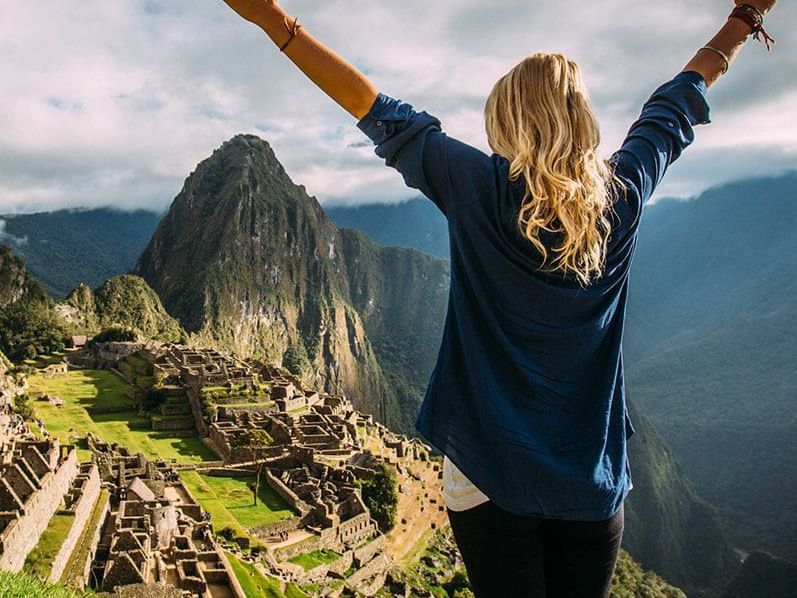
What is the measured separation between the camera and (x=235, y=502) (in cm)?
2694

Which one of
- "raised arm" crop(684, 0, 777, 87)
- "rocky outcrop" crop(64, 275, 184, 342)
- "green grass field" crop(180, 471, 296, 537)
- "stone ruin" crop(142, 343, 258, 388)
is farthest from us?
"rocky outcrop" crop(64, 275, 184, 342)

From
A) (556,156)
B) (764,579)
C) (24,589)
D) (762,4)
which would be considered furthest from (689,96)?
(764,579)

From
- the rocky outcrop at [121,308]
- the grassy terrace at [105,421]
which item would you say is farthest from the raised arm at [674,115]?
the rocky outcrop at [121,308]

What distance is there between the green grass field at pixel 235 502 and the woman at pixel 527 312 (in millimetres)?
22127

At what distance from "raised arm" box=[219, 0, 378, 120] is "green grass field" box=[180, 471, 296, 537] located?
22451mm

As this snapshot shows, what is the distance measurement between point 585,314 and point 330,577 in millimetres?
23660

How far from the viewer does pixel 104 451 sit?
90.0ft

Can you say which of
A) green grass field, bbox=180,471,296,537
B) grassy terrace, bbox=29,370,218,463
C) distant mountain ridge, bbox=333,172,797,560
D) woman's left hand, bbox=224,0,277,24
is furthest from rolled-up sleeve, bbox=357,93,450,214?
distant mountain ridge, bbox=333,172,797,560

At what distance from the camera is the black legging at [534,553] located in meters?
2.26

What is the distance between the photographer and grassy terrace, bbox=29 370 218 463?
32.0 m

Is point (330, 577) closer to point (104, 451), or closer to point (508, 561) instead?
point (104, 451)

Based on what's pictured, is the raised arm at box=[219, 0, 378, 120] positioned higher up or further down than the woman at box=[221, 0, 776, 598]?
higher up

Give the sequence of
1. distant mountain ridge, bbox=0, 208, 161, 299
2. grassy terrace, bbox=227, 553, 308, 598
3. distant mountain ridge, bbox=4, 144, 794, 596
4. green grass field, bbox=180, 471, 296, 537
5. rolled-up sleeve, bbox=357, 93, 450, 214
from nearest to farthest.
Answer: rolled-up sleeve, bbox=357, 93, 450, 214
grassy terrace, bbox=227, 553, 308, 598
green grass field, bbox=180, 471, 296, 537
distant mountain ridge, bbox=4, 144, 794, 596
distant mountain ridge, bbox=0, 208, 161, 299

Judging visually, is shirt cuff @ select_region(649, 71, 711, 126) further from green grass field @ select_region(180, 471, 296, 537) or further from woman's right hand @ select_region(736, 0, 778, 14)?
green grass field @ select_region(180, 471, 296, 537)
